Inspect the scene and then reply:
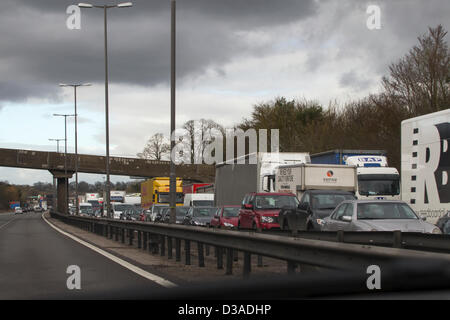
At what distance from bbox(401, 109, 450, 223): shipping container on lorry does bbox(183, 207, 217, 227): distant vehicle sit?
1064 centimetres

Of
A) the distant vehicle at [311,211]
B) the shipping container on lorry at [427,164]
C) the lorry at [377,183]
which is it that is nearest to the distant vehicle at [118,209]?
the lorry at [377,183]

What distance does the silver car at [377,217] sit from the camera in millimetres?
15102

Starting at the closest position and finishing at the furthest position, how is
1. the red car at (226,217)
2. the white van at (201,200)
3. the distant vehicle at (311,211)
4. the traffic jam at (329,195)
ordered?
the traffic jam at (329,195)
the distant vehicle at (311,211)
the red car at (226,217)
the white van at (201,200)

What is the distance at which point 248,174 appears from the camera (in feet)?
110

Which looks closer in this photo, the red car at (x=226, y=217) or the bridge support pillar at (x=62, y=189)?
the red car at (x=226, y=217)

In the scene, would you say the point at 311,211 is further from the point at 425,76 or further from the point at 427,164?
the point at 425,76

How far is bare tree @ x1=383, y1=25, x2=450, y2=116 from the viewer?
3906 cm

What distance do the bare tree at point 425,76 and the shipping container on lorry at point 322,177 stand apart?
1426cm

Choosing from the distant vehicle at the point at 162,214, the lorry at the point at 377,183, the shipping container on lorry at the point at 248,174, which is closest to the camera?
the lorry at the point at 377,183

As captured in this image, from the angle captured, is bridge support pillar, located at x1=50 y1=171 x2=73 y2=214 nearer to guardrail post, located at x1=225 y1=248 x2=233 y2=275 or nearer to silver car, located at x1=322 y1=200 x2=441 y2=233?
silver car, located at x1=322 y1=200 x2=441 y2=233

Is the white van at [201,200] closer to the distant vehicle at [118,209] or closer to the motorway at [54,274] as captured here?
the distant vehicle at [118,209]

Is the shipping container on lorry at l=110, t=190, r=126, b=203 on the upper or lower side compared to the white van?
lower

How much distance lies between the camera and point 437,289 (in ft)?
11.2

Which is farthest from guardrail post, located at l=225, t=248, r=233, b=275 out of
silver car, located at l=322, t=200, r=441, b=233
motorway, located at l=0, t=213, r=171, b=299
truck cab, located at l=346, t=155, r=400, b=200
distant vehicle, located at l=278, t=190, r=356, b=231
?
truck cab, located at l=346, t=155, r=400, b=200
